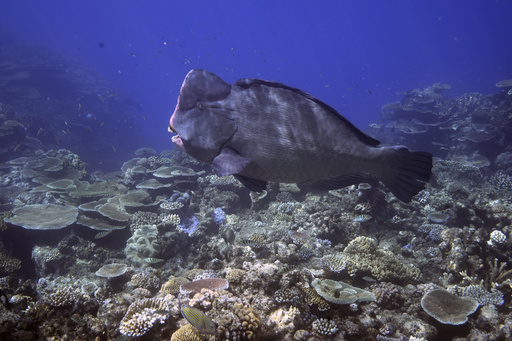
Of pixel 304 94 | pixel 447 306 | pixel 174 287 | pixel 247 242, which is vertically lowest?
pixel 174 287

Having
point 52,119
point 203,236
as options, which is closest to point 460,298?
point 203,236

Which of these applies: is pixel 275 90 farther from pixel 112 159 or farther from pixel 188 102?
pixel 112 159

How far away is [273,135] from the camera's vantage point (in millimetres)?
1868

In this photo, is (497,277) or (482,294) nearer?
(482,294)

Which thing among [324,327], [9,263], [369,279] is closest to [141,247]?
[9,263]

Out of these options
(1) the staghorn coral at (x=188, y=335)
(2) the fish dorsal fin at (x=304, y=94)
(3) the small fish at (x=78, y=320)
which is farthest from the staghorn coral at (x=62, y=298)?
(2) the fish dorsal fin at (x=304, y=94)

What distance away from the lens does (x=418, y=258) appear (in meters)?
6.05

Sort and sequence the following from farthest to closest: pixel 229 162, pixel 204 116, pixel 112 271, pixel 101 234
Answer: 1. pixel 101 234
2. pixel 112 271
3. pixel 204 116
4. pixel 229 162

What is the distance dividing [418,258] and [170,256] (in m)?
5.74

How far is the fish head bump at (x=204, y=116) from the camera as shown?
1884 millimetres

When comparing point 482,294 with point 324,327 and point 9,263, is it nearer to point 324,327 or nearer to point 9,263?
point 324,327

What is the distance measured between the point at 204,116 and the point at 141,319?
2.94 m

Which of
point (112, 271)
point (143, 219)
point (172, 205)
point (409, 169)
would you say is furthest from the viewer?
point (172, 205)

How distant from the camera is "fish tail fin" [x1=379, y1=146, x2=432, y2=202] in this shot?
6.50ft
